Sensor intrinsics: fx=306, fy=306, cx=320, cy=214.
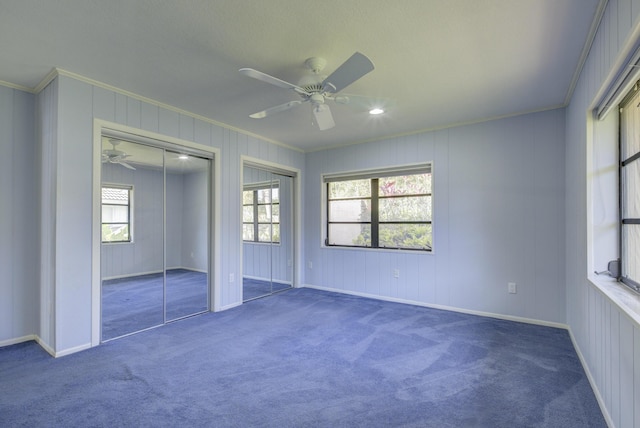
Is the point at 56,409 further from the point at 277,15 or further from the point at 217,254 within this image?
the point at 277,15

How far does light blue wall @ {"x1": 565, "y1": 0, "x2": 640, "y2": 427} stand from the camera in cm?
156

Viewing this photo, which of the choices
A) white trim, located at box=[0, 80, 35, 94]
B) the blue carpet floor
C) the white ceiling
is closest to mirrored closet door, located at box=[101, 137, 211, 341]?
the blue carpet floor

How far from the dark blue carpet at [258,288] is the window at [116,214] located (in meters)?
1.94

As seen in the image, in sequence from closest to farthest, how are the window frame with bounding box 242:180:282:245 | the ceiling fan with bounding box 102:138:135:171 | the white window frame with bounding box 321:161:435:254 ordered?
the ceiling fan with bounding box 102:138:135:171
the white window frame with bounding box 321:161:435:254
the window frame with bounding box 242:180:282:245

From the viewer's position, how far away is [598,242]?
2.35 metres

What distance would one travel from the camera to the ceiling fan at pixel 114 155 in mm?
3160

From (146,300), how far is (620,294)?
14.6 ft

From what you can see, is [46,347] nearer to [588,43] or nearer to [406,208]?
[406,208]

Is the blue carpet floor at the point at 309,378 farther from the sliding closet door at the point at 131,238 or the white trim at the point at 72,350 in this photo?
the sliding closet door at the point at 131,238

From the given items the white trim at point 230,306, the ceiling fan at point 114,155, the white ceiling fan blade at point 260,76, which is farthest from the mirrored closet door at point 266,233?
the white ceiling fan blade at point 260,76

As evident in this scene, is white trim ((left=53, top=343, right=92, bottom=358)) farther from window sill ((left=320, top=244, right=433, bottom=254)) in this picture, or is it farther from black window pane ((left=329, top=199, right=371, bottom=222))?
black window pane ((left=329, top=199, right=371, bottom=222))

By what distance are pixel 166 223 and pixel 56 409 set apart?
208 cm

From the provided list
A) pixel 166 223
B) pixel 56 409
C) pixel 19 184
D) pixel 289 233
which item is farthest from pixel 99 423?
pixel 289 233

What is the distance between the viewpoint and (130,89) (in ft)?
10.2
